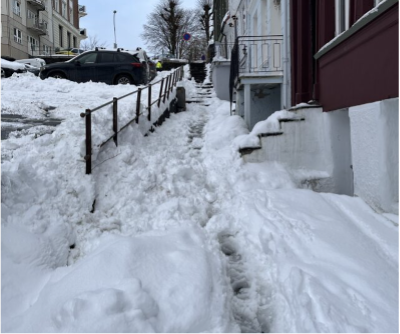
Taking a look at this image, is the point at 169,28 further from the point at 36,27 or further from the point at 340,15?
the point at 340,15

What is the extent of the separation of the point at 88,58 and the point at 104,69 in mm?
898

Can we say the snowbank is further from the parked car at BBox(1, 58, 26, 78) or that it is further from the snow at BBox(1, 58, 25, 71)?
the snow at BBox(1, 58, 25, 71)

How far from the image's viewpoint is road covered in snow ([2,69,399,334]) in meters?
2.96

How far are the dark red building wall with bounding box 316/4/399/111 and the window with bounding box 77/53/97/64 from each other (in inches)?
412

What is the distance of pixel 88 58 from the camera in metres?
14.5

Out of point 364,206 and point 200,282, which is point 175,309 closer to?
point 200,282

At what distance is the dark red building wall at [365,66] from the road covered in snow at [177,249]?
127 centimetres

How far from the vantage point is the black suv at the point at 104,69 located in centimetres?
1416

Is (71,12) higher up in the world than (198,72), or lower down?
higher up

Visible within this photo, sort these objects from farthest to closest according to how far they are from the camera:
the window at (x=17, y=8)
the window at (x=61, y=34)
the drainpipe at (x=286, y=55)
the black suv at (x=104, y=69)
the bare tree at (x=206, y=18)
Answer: the window at (x=61, y=34) → the bare tree at (x=206, y=18) → the window at (x=17, y=8) → the black suv at (x=104, y=69) → the drainpipe at (x=286, y=55)

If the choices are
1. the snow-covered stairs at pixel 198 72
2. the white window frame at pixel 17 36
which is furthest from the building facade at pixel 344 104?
the white window frame at pixel 17 36

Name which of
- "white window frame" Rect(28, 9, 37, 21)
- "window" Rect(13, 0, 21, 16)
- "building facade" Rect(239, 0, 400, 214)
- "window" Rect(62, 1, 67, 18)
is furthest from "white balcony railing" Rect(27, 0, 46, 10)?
"building facade" Rect(239, 0, 400, 214)

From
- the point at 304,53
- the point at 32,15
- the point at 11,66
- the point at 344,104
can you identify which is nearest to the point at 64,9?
the point at 32,15

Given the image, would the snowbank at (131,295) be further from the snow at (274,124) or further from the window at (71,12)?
the window at (71,12)
